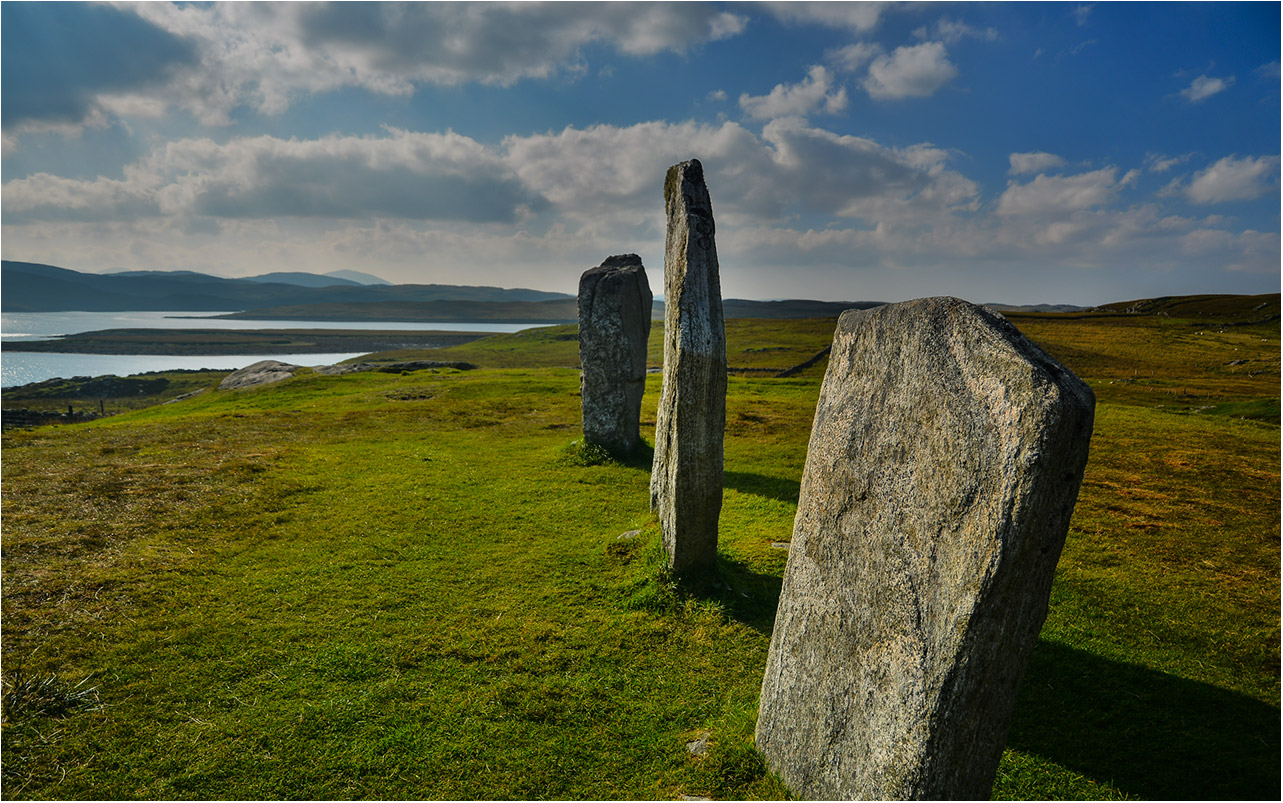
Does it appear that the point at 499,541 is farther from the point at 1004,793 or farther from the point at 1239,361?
the point at 1239,361

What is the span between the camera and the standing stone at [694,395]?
969 cm

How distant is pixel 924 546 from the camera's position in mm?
4477

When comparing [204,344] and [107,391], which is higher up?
[204,344]

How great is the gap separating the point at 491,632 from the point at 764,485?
9071 mm

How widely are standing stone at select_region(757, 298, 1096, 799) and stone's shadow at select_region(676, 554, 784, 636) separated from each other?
3.51 meters

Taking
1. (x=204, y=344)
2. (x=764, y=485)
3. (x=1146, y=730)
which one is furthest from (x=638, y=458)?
(x=204, y=344)

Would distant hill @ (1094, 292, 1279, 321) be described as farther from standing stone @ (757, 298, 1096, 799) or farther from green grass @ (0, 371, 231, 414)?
green grass @ (0, 371, 231, 414)

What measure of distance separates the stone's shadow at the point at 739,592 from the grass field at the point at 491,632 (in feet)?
0.17

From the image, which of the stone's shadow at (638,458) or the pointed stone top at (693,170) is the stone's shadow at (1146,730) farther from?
the stone's shadow at (638,458)

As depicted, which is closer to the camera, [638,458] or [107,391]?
[638,458]

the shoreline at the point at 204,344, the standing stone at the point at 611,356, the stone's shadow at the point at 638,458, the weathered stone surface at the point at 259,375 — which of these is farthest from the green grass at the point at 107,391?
the stone's shadow at the point at 638,458

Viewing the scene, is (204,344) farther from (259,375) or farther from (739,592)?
(739,592)

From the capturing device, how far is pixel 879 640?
476cm

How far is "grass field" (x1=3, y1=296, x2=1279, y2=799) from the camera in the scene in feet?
20.8
